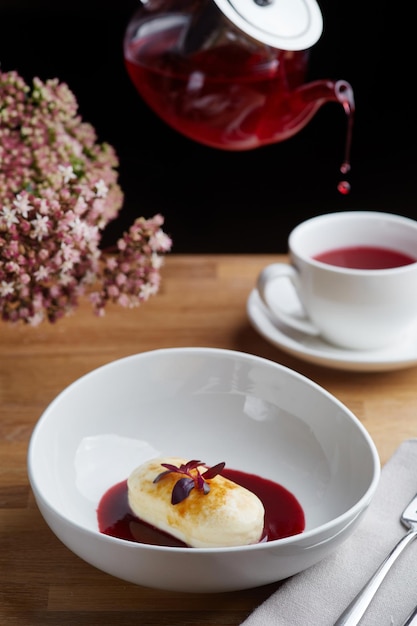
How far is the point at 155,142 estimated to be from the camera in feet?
5.27

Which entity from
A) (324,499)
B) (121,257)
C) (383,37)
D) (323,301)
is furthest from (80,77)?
(324,499)

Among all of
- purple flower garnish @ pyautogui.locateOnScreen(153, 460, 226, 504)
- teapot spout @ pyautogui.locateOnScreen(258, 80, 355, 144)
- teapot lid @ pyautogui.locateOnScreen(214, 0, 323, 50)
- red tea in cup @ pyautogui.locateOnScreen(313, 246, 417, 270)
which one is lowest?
purple flower garnish @ pyautogui.locateOnScreen(153, 460, 226, 504)

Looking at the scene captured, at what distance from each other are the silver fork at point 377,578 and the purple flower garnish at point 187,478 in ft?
0.43

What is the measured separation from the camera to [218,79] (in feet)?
3.04

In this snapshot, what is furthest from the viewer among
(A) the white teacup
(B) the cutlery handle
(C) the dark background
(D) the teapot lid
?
(C) the dark background

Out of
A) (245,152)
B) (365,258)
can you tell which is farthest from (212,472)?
(245,152)

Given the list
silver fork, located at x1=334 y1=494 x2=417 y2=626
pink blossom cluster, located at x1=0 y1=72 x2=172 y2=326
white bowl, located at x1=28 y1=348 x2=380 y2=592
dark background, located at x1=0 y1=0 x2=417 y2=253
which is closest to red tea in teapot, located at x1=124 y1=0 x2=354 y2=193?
pink blossom cluster, located at x1=0 y1=72 x2=172 y2=326

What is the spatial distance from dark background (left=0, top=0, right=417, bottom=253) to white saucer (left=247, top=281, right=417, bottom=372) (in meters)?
0.69

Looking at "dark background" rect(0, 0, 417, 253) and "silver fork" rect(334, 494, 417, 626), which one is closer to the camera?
"silver fork" rect(334, 494, 417, 626)

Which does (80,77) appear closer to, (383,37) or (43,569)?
(383,37)

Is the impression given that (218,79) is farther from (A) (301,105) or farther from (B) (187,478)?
(B) (187,478)

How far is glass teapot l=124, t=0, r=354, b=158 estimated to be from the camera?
93 centimetres

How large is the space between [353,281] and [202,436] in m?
0.24

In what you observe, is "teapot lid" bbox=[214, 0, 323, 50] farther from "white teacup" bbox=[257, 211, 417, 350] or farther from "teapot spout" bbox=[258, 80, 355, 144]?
"white teacup" bbox=[257, 211, 417, 350]
